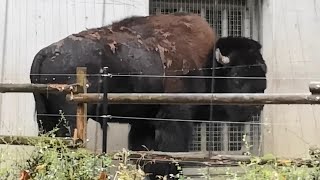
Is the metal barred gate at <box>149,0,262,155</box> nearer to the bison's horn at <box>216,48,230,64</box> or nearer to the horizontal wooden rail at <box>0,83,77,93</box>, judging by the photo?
the bison's horn at <box>216,48,230,64</box>

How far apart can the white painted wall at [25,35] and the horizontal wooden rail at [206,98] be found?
99.8 inches

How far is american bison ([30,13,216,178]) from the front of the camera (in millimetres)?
7406

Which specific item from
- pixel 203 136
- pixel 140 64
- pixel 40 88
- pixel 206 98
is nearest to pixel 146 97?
pixel 206 98

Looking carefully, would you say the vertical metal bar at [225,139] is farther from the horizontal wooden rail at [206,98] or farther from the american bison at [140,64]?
the horizontal wooden rail at [206,98]

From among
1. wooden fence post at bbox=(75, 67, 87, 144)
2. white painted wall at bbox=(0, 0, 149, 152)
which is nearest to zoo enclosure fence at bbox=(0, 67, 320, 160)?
wooden fence post at bbox=(75, 67, 87, 144)

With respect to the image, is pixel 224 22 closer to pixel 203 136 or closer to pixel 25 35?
pixel 203 136

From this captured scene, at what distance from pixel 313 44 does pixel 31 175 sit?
476 cm

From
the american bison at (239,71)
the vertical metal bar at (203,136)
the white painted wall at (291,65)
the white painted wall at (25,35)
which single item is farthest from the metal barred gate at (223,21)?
the white painted wall at (25,35)

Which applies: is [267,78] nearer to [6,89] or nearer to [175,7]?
[175,7]

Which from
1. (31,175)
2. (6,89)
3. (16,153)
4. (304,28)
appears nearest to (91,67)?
(6,89)

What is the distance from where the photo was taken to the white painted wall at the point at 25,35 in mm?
8445

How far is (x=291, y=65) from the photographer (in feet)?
29.4

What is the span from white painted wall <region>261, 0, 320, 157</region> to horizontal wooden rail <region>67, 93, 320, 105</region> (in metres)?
3.31

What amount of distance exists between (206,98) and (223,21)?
3.78m
